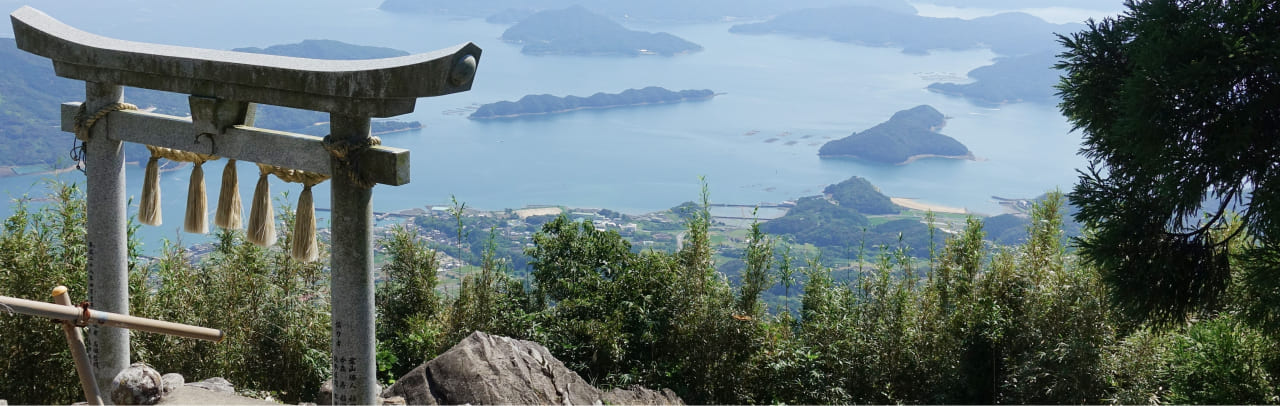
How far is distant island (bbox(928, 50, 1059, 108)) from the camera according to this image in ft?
114

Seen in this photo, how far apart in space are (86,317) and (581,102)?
112 ft

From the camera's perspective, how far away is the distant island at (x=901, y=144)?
2884 cm

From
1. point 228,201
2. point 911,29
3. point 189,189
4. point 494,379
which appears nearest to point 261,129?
point 228,201

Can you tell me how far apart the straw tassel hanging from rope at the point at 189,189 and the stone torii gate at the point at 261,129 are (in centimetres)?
9

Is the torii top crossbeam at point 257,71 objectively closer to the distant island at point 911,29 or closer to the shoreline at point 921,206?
the shoreline at point 921,206

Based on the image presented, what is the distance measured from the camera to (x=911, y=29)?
Result: 162 ft

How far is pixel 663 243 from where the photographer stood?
17.3 metres

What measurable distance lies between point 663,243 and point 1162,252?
1338cm

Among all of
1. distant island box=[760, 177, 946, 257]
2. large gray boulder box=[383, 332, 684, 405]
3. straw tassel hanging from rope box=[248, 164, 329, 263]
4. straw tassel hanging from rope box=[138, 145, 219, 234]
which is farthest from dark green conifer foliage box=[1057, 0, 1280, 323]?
distant island box=[760, 177, 946, 257]

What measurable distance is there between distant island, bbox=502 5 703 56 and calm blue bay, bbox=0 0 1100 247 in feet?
2.08

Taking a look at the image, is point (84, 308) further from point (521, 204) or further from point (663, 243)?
point (521, 204)

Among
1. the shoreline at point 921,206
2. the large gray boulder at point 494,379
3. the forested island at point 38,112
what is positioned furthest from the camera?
the shoreline at point 921,206

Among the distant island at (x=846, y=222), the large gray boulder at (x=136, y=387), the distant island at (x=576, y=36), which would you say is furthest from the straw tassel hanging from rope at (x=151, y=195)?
the distant island at (x=576, y=36)

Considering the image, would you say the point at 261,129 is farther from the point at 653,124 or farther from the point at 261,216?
the point at 653,124
